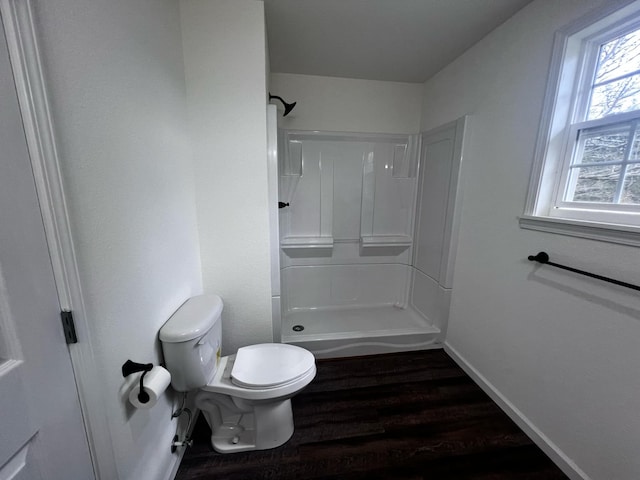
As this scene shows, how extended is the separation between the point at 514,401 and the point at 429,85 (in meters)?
2.52

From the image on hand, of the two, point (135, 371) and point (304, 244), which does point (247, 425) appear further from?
point (304, 244)

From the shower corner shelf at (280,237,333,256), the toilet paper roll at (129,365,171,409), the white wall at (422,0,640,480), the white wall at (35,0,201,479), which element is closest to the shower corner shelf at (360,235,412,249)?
the shower corner shelf at (280,237,333,256)

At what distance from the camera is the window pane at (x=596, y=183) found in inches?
43.4

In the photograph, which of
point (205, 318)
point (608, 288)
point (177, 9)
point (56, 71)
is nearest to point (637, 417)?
point (608, 288)

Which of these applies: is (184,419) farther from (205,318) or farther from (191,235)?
(191,235)

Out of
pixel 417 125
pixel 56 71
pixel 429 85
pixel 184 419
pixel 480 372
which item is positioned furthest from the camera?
pixel 417 125

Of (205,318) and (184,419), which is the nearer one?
(205,318)

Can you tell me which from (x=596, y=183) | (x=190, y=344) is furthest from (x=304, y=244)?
(x=596, y=183)

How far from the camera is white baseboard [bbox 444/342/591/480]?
118cm

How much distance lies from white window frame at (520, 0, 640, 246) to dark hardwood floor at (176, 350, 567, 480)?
118 cm

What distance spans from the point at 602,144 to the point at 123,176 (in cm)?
201

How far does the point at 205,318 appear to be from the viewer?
1.15m

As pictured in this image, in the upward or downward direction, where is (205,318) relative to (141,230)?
downward

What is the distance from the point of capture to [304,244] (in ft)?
8.01
